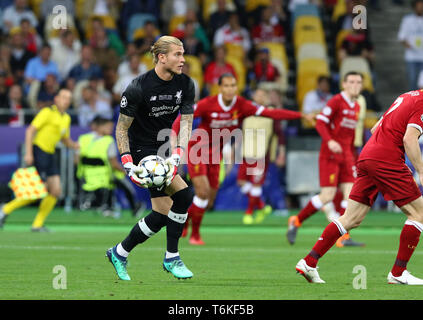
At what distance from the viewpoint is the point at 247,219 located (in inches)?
753

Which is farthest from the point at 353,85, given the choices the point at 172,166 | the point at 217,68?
the point at 217,68

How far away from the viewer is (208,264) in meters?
11.5

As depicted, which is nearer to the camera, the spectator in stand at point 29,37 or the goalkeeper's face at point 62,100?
the goalkeeper's face at point 62,100

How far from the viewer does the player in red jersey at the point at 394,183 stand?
9.30m

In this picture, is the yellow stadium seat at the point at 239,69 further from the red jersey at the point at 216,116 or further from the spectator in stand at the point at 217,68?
the red jersey at the point at 216,116

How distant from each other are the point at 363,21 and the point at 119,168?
6213mm

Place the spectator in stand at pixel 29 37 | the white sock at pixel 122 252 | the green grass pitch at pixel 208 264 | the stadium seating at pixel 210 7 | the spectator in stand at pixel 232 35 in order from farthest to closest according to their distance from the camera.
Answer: the stadium seating at pixel 210 7 < the spectator in stand at pixel 232 35 < the spectator in stand at pixel 29 37 < the white sock at pixel 122 252 < the green grass pitch at pixel 208 264

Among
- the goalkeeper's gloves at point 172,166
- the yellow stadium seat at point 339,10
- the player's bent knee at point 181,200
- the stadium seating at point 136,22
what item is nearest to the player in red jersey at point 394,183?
the player's bent knee at point 181,200

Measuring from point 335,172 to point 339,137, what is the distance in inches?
20.8

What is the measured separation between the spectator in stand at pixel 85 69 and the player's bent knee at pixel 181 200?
1353 cm

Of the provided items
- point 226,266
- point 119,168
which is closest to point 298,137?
point 119,168

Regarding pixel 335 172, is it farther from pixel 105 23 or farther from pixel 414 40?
pixel 105 23

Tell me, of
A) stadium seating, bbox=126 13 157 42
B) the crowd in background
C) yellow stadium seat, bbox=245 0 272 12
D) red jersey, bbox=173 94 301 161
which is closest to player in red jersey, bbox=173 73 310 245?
red jersey, bbox=173 94 301 161
